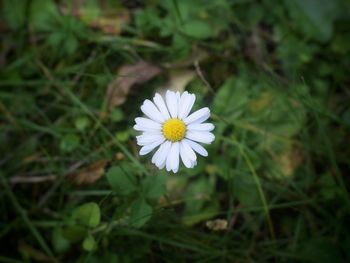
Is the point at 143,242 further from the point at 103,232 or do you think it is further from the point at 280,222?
the point at 280,222

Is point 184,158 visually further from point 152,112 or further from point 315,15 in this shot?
point 315,15

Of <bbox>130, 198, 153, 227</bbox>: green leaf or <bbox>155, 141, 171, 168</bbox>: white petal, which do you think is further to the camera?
<bbox>130, 198, 153, 227</bbox>: green leaf

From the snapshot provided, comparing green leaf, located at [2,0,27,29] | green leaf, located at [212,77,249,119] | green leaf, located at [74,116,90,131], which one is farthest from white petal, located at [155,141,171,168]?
green leaf, located at [2,0,27,29]

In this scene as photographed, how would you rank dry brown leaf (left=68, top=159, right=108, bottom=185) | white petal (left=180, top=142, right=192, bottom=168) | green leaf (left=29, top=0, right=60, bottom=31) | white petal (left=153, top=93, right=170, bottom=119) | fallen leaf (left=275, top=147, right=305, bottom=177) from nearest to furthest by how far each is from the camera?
1. white petal (left=180, top=142, right=192, bottom=168)
2. white petal (left=153, top=93, right=170, bottom=119)
3. dry brown leaf (left=68, top=159, right=108, bottom=185)
4. fallen leaf (left=275, top=147, right=305, bottom=177)
5. green leaf (left=29, top=0, right=60, bottom=31)

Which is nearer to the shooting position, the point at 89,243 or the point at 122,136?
the point at 89,243

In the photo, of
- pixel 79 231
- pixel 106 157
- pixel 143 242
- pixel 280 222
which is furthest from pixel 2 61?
pixel 280 222

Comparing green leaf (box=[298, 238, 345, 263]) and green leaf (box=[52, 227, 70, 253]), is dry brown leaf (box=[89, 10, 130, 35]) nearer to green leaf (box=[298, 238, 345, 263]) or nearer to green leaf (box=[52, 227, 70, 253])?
green leaf (box=[52, 227, 70, 253])

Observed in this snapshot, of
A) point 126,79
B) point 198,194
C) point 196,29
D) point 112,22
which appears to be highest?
point 112,22

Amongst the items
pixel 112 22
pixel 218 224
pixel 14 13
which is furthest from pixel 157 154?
pixel 14 13

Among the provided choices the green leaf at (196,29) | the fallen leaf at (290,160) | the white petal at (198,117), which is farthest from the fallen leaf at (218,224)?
the green leaf at (196,29)
